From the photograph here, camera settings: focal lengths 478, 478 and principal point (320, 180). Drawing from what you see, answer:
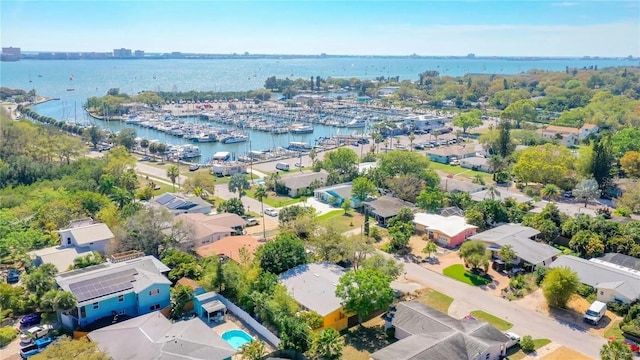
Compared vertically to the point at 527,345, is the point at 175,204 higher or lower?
higher

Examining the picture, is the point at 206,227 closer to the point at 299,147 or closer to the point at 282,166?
the point at 282,166

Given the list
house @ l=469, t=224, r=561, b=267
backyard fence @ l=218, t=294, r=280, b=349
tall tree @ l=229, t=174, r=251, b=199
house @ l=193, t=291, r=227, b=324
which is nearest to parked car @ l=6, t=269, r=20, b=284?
house @ l=193, t=291, r=227, b=324

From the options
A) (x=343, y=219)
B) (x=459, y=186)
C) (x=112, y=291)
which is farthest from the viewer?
(x=459, y=186)

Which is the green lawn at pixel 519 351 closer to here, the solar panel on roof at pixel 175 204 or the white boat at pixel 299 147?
the solar panel on roof at pixel 175 204

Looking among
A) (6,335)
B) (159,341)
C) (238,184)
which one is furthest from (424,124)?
(6,335)

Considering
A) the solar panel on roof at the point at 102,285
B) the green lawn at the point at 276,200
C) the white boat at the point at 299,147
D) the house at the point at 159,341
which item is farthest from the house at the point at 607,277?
the white boat at the point at 299,147

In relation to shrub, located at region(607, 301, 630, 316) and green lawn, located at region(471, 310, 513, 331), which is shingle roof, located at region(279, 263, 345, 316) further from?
shrub, located at region(607, 301, 630, 316)

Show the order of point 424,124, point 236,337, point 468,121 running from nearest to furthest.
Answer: point 236,337
point 468,121
point 424,124
